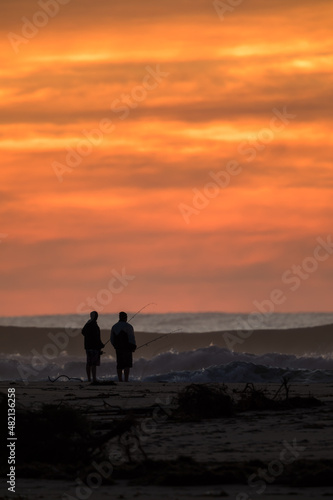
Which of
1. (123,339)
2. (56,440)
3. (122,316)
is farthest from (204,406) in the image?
(123,339)

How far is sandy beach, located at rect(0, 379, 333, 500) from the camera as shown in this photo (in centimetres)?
830

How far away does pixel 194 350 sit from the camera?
32875 millimetres

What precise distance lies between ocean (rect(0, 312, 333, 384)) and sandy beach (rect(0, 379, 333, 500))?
900cm

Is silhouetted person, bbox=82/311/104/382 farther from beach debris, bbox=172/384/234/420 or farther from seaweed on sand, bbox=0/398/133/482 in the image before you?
seaweed on sand, bbox=0/398/133/482

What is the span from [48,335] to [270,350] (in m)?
10.8

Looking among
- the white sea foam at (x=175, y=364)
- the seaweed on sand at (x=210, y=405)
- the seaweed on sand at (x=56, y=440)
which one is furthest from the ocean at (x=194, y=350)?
the seaweed on sand at (x=56, y=440)

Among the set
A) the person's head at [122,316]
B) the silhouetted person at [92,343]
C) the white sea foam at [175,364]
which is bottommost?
the silhouetted person at [92,343]

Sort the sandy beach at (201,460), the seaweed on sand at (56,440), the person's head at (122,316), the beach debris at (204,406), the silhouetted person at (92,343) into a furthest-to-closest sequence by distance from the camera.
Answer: the silhouetted person at (92,343)
the person's head at (122,316)
the beach debris at (204,406)
the seaweed on sand at (56,440)
the sandy beach at (201,460)

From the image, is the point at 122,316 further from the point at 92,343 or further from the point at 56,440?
the point at 56,440

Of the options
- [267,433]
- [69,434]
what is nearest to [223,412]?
[267,433]

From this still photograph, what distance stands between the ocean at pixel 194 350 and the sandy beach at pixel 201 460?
9001 millimetres

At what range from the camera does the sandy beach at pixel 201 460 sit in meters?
8.30

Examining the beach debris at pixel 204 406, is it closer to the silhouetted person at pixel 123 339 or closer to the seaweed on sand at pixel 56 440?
the seaweed on sand at pixel 56 440

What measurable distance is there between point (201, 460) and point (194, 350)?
2341 centimetres
